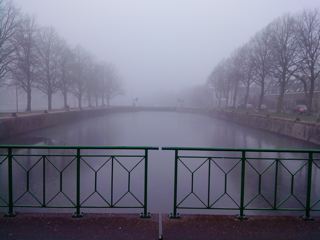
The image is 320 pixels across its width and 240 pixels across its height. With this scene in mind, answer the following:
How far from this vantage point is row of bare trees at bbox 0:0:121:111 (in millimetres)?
30797

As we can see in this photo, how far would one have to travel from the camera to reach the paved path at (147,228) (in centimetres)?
467

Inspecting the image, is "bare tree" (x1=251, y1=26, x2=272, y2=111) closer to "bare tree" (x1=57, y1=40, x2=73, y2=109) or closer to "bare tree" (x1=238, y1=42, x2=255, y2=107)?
"bare tree" (x1=238, y1=42, x2=255, y2=107)

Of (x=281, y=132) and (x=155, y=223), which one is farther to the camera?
(x=281, y=132)

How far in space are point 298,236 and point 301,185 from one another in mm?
6293

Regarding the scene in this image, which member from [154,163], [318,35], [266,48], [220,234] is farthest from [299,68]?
[220,234]

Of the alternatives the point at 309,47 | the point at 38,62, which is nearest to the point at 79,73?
the point at 38,62

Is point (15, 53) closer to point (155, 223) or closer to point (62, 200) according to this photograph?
point (62, 200)

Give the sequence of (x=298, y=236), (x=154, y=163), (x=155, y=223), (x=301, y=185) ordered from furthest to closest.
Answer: (x=154, y=163) < (x=301, y=185) < (x=155, y=223) < (x=298, y=236)

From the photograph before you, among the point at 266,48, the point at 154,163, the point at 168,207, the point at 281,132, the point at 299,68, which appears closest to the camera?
the point at 168,207

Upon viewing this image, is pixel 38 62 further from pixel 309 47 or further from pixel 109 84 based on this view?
pixel 109 84

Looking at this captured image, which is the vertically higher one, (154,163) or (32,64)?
(32,64)

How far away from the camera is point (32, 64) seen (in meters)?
38.2

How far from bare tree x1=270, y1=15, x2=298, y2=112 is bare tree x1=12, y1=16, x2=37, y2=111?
28214mm

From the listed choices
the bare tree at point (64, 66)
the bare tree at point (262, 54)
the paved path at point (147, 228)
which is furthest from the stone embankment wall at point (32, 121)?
the bare tree at point (262, 54)
